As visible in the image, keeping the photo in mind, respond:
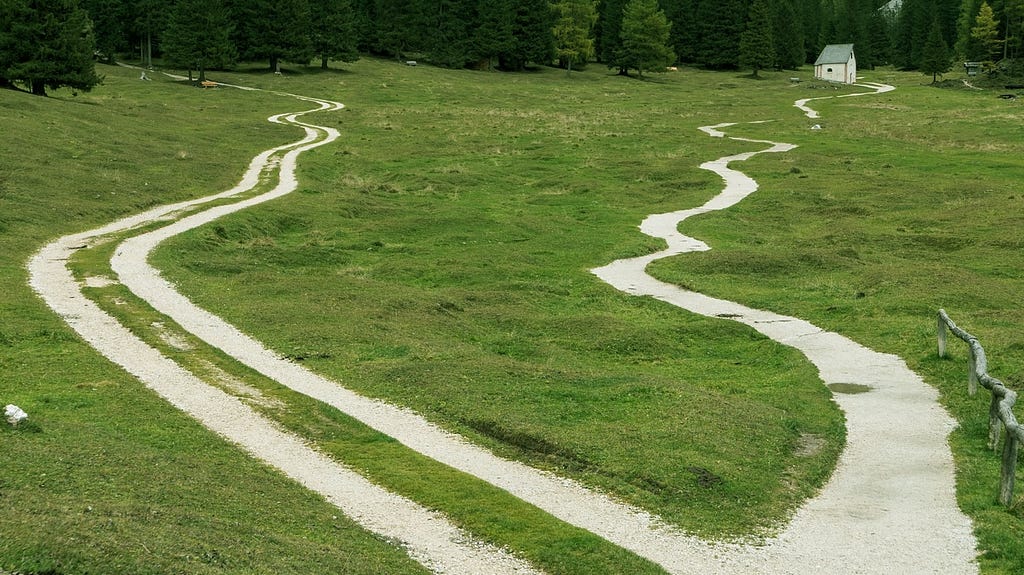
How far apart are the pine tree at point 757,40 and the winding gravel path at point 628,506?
15362 centimetres

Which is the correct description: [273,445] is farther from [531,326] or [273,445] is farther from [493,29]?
[493,29]

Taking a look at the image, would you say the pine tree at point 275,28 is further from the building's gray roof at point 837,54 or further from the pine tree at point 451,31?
the building's gray roof at point 837,54

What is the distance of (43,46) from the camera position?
78.8m

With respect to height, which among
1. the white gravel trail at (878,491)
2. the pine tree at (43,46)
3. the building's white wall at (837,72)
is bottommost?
the white gravel trail at (878,491)

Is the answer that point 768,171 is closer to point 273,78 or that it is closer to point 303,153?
point 303,153

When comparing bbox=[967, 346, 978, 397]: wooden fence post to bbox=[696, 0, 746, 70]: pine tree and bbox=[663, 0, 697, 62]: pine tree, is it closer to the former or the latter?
bbox=[696, 0, 746, 70]: pine tree

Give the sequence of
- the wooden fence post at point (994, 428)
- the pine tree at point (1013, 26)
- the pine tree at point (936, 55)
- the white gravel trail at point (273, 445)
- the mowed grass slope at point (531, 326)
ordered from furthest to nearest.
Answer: the pine tree at point (936, 55), the pine tree at point (1013, 26), the wooden fence post at point (994, 428), the mowed grass slope at point (531, 326), the white gravel trail at point (273, 445)

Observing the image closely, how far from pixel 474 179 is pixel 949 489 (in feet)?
164

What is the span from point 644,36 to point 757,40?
2350 cm

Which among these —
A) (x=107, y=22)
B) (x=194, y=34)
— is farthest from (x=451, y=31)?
(x=107, y=22)

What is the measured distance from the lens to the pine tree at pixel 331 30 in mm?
144375

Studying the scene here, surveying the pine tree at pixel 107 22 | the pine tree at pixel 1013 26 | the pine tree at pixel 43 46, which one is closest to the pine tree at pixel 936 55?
the pine tree at pixel 1013 26

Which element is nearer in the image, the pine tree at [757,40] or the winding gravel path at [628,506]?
the winding gravel path at [628,506]

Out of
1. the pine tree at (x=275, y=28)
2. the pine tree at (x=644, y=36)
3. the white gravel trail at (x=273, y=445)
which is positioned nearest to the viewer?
the white gravel trail at (x=273, y=445)
